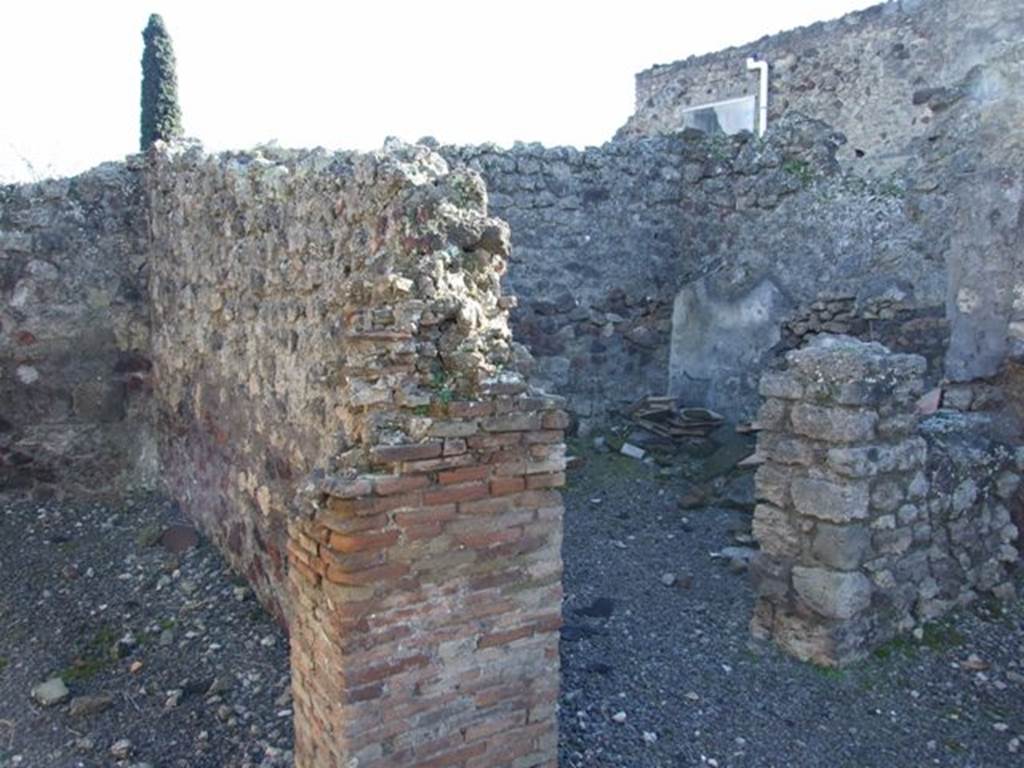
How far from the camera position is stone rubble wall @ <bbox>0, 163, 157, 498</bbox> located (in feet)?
21.4

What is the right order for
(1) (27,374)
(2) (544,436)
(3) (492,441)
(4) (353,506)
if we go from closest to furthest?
(4) (353,506) < (3) (492,441) < (2) (544,436) < (1) (27,374)

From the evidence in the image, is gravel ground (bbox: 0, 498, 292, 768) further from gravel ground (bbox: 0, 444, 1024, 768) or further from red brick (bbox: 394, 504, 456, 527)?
red brick (bbox: 394, 504, 456, 527)

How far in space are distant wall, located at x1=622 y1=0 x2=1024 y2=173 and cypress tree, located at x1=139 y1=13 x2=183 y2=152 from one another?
8.20 meters

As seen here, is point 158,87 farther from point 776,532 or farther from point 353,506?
point 353,506

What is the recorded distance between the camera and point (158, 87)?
12.7 metres

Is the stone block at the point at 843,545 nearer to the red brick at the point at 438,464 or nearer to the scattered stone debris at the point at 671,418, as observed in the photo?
the red brick at the point at 438,464

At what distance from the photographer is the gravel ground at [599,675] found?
3926 mm

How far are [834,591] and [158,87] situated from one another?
462 inches

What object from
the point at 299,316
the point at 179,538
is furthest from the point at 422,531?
the point at 179,538

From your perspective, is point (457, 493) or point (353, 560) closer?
point (353, 560)

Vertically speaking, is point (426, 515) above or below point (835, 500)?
above

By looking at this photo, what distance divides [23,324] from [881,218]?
6567 millimetres

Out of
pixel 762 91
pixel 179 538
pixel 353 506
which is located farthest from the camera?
pixel 762 91

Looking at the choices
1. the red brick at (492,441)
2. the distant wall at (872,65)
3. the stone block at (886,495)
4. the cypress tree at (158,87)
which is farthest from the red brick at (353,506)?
the cypress tree at (158,87)
